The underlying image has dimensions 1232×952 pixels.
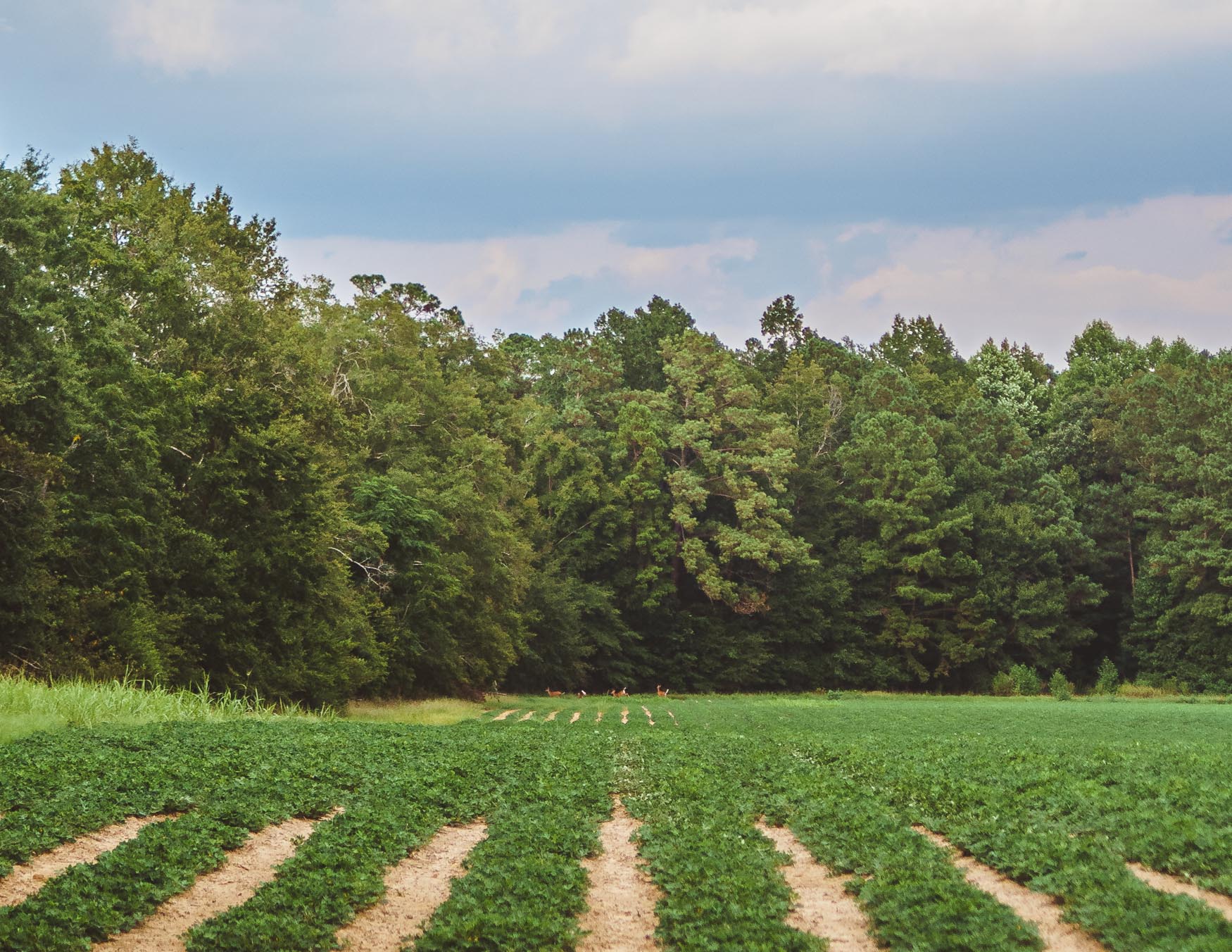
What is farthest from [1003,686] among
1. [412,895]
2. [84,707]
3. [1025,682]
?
[412,895]

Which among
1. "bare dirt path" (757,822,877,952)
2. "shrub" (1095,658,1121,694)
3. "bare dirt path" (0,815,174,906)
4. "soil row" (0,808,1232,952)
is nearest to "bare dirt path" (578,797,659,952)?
"soil row" (0,808,1232,952)

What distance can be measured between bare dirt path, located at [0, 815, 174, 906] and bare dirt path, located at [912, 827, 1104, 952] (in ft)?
23.2

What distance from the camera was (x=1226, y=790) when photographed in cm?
1180

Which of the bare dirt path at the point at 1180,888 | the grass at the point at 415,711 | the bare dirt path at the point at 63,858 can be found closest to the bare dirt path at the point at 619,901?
the bare dirt path at the point at 1180,888

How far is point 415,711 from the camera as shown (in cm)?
3806

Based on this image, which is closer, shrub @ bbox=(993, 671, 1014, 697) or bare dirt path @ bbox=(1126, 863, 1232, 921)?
bare dirt path @ bbox=(1126, 863, 1232, 921)

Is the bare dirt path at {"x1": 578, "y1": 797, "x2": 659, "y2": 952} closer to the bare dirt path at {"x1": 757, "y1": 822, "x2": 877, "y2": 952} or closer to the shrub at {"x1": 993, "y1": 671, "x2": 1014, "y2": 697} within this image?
the bare dirt path at {"x1": 757, "y1": 822, "x2": 877, "y2": 952}

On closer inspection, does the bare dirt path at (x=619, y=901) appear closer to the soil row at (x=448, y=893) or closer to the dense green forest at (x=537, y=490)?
the soil row at (x=448, y=893)

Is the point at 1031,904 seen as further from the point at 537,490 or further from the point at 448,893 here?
the point at 537,490

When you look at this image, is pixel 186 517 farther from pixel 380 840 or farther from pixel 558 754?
pixel 380 840

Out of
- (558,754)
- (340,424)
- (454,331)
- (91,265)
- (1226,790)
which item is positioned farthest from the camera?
(454,331)

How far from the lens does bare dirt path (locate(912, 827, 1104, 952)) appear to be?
7.59 meters

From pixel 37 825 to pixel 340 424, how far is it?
99.7 ft

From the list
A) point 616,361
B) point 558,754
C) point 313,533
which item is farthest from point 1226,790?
point 616,361
